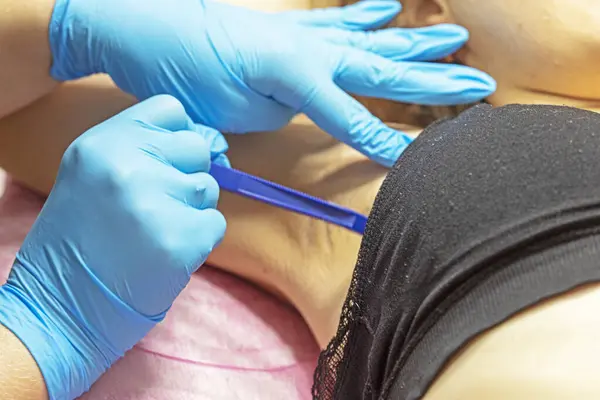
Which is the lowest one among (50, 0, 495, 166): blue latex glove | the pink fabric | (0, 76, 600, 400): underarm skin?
the pink fabric

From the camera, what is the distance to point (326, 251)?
819 millimetres

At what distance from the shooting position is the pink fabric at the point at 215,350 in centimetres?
75

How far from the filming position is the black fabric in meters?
0.42

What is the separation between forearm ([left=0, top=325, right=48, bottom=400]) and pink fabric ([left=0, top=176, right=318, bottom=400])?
4.2 inches

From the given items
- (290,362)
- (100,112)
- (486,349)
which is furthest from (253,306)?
(486,349)

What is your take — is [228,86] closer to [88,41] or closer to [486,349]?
[88,41]

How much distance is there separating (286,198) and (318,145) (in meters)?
0.13

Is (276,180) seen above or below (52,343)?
above

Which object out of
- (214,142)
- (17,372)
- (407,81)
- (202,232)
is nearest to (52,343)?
(17,372)

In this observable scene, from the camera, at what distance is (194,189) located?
2.30ft

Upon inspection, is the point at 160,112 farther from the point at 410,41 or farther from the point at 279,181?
the point at 410,41

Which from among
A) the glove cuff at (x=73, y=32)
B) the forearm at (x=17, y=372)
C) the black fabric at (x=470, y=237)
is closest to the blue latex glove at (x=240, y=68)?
the glove cuff at (x=73, y=32)

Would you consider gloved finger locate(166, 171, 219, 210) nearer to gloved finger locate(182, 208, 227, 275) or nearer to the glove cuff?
gloved finger locate(182, 208, 227, 275)

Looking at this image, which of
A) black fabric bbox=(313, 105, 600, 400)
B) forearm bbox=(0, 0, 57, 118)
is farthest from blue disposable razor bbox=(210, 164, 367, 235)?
forearm bbox=(0, 0, 57, 118)
